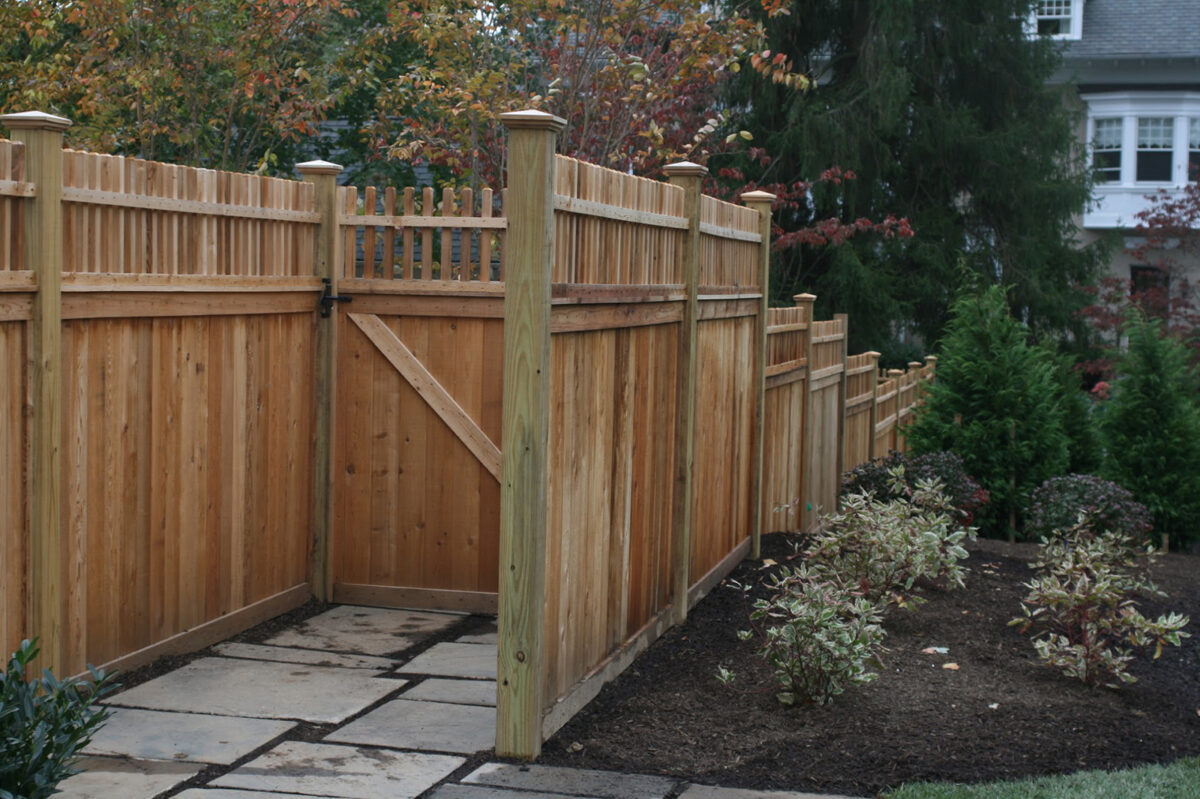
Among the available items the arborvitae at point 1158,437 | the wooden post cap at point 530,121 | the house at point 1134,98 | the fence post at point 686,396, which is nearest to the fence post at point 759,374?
the fence post at point 686,396

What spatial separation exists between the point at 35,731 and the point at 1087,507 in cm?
854

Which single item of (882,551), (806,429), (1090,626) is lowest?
(1090,626)

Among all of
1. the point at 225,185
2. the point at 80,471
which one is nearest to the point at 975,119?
the point at 225,185

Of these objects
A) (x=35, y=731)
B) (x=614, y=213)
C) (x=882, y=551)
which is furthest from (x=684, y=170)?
(x=35, y=731)

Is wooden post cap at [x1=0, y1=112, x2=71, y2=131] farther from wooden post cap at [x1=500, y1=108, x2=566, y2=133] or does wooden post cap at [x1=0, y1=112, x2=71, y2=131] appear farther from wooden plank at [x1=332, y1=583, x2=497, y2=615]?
wooden plank at [x1=332, y1=583, x2=497, y2=615]

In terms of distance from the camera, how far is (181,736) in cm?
498

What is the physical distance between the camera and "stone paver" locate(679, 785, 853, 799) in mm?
4383

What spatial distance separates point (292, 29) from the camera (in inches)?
533

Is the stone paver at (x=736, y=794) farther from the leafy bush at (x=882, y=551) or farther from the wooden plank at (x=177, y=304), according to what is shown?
the wooden plank at (x=177, y=304)

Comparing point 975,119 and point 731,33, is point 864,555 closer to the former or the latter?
point 731,33

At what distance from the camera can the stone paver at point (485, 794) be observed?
4.32 m

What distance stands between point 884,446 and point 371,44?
680cm

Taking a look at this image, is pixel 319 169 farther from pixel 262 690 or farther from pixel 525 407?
pixel 525 407

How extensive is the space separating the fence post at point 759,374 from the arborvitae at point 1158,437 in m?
4.56
